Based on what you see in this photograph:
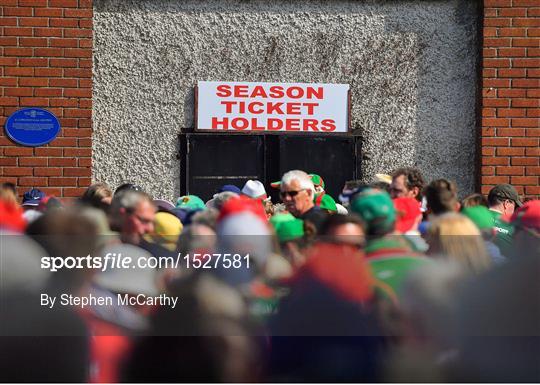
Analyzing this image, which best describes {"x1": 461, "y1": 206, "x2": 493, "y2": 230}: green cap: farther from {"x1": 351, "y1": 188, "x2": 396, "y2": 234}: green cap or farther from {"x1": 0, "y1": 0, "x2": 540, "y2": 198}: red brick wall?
{"x1": 0, "y1": 0, "x2": 540, "y2": 198}: red brick wall

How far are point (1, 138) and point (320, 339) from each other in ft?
17.3

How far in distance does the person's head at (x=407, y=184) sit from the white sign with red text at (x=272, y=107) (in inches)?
99.0

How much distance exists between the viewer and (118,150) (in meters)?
7.86

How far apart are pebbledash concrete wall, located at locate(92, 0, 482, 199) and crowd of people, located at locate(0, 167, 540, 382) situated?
4831mm

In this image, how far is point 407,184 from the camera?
539cm

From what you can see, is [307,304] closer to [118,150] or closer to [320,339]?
[320,339]

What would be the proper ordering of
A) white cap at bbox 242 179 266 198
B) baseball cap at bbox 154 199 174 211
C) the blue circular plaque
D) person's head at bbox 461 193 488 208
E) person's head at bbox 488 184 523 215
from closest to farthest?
baseball cap at bbox 154 199 174 211, person's head at bbox 461 193 488 208, person's head at bbox 488 184 523 215, white cap at bbox 242 179 266 198, the blue circular plaque

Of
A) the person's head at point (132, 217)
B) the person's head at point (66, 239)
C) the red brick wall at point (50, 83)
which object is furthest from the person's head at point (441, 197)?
the red brick wall at point (50, 83)

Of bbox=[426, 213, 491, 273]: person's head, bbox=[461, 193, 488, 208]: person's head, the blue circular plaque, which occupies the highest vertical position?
the blue circular plaque

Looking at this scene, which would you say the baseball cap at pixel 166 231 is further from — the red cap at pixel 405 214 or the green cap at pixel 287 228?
the red cap at pixel 405 214

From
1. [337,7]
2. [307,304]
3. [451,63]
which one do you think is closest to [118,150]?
[337,7]

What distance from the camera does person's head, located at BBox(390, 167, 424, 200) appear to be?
531 centimetres

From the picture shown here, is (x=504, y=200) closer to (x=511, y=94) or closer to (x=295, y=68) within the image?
(x=511, y=94)

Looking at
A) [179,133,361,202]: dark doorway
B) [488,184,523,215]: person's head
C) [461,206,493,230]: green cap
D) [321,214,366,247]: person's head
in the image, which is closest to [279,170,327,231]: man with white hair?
[461,206,493,230]: green cap
